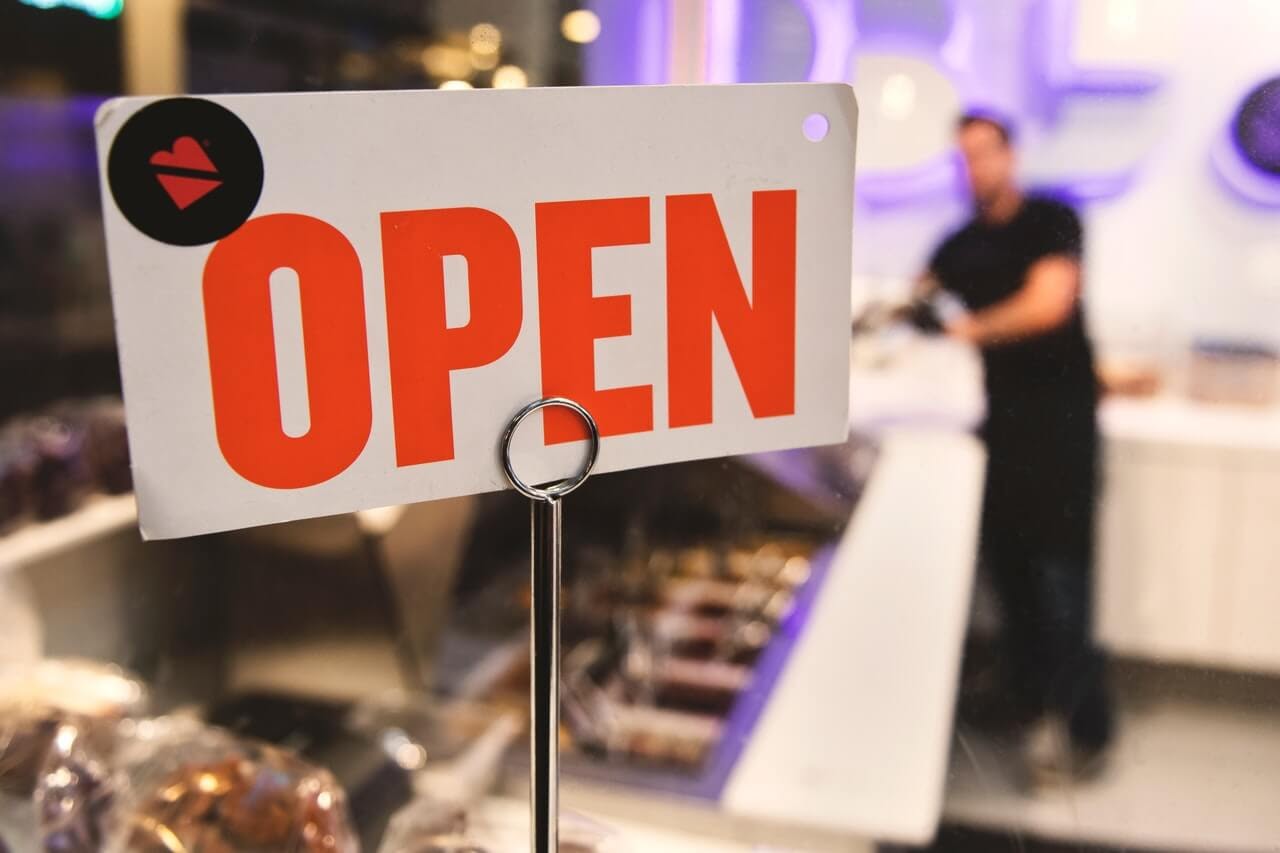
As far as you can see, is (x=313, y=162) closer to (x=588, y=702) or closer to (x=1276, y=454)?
(x=1276, y=454)

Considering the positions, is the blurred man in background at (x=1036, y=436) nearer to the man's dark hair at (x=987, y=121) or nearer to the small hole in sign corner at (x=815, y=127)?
the man's dark hair at (x=987, y=121)

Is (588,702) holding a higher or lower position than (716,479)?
lower

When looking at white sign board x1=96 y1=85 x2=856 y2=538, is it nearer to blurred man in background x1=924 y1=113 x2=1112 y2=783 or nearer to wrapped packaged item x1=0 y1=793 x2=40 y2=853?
blurred man in background x1=924 y1=113 x2=1112 y2=783

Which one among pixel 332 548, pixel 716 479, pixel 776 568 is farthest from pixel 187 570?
pixel 776 568

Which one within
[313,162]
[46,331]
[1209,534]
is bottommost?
[1209,534]

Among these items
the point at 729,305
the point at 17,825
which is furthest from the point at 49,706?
the point at 729,305

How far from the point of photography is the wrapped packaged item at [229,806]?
27.0 inches

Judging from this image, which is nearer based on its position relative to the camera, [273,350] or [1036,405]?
[273,350]

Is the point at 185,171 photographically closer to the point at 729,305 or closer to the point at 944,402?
the point at 729,305

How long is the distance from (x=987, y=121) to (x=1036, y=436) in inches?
9.4

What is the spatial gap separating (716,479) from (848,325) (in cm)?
42

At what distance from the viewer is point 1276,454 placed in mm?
894

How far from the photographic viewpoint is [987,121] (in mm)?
783

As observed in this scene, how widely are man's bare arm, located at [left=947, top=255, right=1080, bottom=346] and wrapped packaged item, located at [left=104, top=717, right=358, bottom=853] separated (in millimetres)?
564
